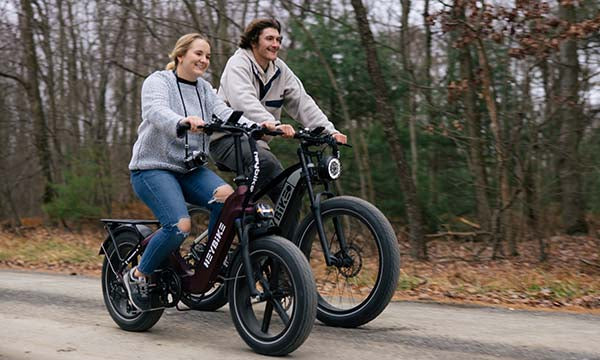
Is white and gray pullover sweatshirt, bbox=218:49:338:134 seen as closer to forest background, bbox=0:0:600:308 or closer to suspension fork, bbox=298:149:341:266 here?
suspension fork, bbox=298:149:341:266

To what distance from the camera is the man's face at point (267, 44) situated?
5.68 metres

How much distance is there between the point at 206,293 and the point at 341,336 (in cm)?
108

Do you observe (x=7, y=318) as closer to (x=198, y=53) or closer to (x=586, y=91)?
(x=198, y=53)

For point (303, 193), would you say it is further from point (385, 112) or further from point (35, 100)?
point (35, 100)

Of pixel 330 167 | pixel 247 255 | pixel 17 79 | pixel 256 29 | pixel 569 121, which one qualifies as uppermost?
pixel 17 79

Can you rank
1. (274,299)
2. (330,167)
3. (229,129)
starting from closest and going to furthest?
(274,299), (229,129), (330,167)

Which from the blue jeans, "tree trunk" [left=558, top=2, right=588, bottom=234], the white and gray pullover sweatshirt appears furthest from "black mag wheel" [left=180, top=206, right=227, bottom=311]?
"tree trunk" [left=558, top=2, right=588, bottom=234]

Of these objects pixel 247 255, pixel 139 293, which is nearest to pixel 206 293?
pixel 139 293

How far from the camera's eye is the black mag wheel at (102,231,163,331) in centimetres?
544

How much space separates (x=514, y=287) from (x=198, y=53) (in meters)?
4.77

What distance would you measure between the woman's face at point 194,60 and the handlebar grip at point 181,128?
1.90 ft

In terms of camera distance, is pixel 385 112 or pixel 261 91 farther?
pixel 385 112

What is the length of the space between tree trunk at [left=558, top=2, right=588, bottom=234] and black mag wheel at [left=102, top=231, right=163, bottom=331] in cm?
758

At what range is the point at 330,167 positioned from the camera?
507 cm
